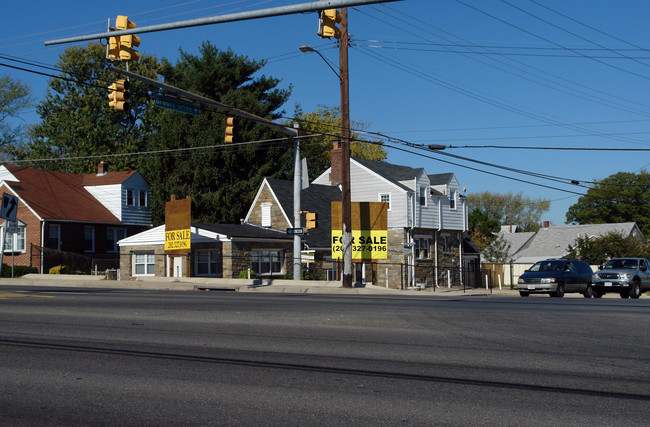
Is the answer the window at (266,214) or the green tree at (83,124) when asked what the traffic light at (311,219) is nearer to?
the window at (266,214)

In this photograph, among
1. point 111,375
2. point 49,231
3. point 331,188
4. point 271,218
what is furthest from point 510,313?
point 49,231

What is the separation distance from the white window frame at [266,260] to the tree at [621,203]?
6015cm

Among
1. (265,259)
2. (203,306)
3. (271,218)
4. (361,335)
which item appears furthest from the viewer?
(271,218)

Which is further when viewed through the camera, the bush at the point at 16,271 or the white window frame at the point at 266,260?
the white window frame at the point at 266,260

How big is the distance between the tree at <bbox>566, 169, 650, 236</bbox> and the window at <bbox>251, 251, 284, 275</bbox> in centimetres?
6023

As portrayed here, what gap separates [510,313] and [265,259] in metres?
28.7

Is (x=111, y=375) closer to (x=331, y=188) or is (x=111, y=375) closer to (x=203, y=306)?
(x=203, y=306)

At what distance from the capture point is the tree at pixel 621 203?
3602 inches

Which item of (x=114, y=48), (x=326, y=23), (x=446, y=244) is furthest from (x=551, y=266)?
(x=446, y=244)

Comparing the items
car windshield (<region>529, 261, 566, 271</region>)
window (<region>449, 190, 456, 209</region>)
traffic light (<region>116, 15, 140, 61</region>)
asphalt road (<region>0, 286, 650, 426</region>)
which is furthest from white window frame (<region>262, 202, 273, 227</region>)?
asphalt road (<region>0, 286, 650, 426</region>)

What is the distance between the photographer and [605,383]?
7492mm

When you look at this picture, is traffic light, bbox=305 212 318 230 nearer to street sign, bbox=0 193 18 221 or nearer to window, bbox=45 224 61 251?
street sign, bbox=0 193 18 221

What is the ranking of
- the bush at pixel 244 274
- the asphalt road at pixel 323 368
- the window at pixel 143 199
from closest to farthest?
the asphalt road at pixel 323 368
the bush at pixel 244 274
the window at pixel 143 199

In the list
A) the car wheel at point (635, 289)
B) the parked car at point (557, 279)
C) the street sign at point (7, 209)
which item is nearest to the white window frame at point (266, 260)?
the street sign at point (7, 209)
